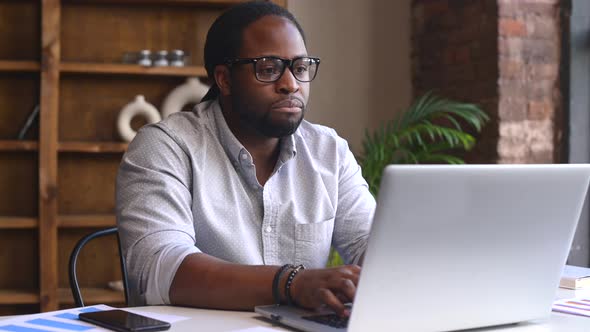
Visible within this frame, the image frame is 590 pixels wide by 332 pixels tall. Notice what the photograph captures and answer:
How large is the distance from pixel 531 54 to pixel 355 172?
1550mm

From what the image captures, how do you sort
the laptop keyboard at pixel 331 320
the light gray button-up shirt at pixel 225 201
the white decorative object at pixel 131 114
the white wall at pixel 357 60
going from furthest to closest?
the white wall at pixel 357 60 < the white decorative object at pixel 131 114 < the light gray button-up shirt at pixel 225 201 < the laptop keyboard at pixel 331 320

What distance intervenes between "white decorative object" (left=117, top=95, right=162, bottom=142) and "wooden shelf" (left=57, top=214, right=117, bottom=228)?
0.33m

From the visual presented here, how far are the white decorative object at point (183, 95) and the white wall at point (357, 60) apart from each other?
50cm

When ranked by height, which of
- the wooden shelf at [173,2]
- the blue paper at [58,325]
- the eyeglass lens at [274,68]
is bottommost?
the blue paper at [58,325]

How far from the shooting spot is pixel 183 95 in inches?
131

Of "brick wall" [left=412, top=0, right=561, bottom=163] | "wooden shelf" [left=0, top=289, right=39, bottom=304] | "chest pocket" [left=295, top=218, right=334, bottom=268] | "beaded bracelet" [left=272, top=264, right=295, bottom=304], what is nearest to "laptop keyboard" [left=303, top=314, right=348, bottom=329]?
"beaded bracelet" [left=272, top=264, right=295, bottom=304]

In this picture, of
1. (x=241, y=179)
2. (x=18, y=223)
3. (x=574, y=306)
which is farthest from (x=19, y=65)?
(x=574, y=306)

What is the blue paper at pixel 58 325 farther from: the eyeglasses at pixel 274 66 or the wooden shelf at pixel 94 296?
the wooden shelf at pixel 94 296

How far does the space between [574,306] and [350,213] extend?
0.59m

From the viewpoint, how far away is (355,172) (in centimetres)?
194

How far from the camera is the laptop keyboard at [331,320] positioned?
115 centimetres

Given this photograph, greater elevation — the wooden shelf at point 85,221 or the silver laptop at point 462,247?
the silver laptop at point 462,247

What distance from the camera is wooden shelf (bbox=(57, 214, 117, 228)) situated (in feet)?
10.4

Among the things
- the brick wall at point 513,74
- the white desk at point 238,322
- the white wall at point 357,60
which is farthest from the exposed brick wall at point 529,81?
the white desk at point 238,322
